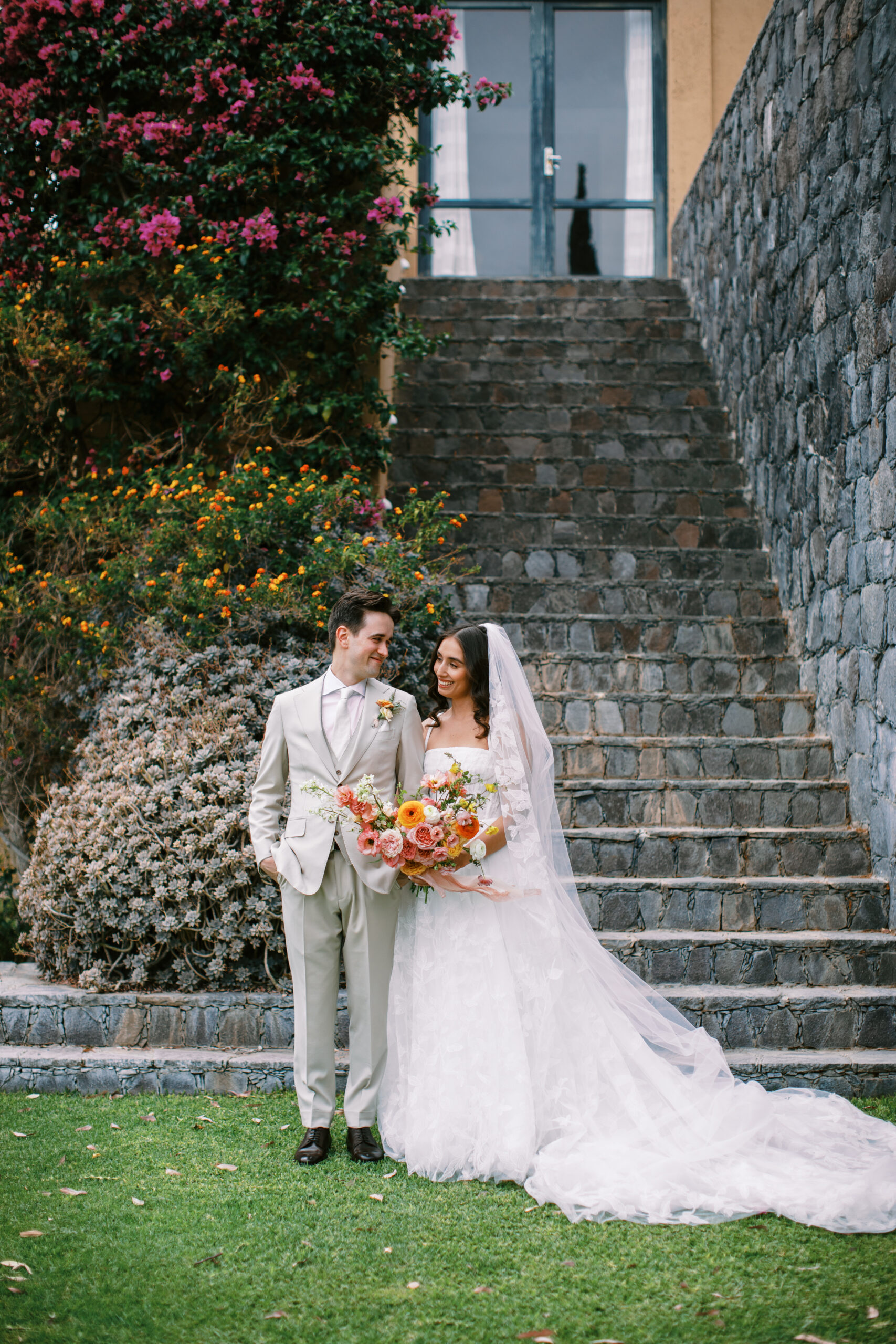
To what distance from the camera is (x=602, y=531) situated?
22.8 feet

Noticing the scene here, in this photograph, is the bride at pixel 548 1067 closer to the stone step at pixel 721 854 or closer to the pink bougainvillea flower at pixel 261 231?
the stone step at pixel 721 854

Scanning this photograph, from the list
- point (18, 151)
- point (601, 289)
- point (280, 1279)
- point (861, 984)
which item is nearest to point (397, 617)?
point (280, 1279)

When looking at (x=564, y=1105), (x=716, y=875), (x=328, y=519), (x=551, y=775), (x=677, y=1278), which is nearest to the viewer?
(x=677, y=1278)

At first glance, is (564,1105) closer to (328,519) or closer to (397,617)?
(397,617)

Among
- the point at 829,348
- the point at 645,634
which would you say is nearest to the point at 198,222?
the point at 645,634

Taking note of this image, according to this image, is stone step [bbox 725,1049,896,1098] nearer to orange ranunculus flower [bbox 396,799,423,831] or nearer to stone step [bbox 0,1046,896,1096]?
stone step [bbox 0,1046,896,1096]

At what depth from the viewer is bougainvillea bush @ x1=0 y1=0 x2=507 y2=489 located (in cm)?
638

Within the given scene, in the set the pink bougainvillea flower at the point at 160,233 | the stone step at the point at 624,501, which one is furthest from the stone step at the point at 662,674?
the pink bougainvillea flower at the point at 160,233

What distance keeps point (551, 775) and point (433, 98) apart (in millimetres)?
5220

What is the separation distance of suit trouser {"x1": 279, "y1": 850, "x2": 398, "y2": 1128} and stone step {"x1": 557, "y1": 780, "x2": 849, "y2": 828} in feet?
5.71

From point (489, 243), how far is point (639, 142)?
178 cm

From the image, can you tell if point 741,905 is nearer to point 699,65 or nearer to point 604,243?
point 604,243

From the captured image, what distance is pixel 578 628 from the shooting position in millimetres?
6109

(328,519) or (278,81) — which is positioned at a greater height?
(278,81)
